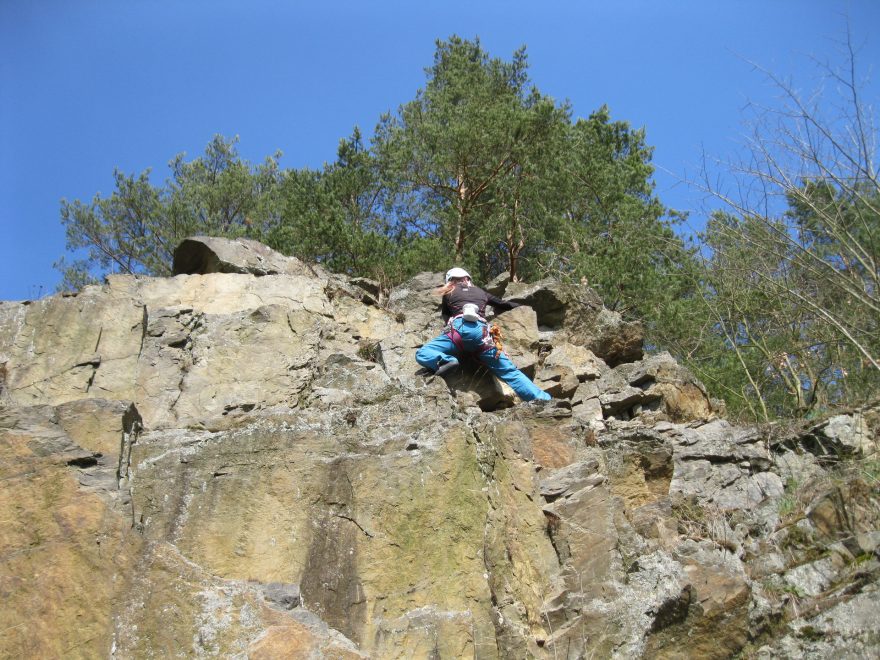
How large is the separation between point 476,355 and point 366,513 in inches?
113

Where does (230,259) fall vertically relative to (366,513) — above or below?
above

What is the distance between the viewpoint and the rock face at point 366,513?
548 cm

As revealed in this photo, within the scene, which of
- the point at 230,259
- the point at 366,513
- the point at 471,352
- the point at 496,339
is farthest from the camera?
the point at 230,259

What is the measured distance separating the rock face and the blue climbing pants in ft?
0.58

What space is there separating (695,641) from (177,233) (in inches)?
509

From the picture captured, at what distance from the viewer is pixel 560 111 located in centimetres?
1645

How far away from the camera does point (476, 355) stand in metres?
8.72

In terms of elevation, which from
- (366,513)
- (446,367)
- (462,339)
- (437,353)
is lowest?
(366,513)

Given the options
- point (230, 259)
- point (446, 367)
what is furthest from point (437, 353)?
point (230, 259)

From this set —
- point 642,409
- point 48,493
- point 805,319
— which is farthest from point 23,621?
point 805,319

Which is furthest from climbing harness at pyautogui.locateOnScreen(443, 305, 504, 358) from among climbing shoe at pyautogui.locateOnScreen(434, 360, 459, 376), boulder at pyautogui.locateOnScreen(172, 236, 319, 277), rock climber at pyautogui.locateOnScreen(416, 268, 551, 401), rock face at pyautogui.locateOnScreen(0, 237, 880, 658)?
boulder at pyautogui.locateOnScreen(172, 236, 319, 277)

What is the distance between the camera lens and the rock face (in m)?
5.48

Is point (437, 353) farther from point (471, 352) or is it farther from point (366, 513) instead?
point (366, 513)

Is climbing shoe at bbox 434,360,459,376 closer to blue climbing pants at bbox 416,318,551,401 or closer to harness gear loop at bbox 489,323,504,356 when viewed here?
blue climbing pants at bbox 416,318,551,401
